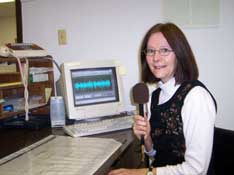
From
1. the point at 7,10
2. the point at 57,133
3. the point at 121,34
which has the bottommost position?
the point at 57,133

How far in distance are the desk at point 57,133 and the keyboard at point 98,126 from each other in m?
0.04

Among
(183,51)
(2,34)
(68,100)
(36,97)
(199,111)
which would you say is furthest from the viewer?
(2,34)

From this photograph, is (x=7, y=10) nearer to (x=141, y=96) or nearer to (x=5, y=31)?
(x=5, y=31)

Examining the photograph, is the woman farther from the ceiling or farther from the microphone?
the ceiling

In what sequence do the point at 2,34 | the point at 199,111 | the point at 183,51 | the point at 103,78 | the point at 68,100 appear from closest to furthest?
the point at 199,111 < the point at 183,51 < the point at 68,100 < the point at 103,78 < the point at 2,34

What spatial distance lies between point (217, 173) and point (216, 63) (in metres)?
0.86

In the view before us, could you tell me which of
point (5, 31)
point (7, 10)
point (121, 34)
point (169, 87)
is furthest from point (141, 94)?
point (5, 31)

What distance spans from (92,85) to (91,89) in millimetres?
26

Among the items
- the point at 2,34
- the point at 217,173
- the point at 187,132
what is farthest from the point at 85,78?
the point at 2,34

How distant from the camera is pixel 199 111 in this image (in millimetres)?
1123

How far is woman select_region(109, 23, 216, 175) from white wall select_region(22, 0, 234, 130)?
639mm

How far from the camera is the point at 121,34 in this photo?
6.63 ft

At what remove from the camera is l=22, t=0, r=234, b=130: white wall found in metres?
1.86

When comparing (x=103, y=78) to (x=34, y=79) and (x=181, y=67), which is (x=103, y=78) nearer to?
(x=34, y=79)
